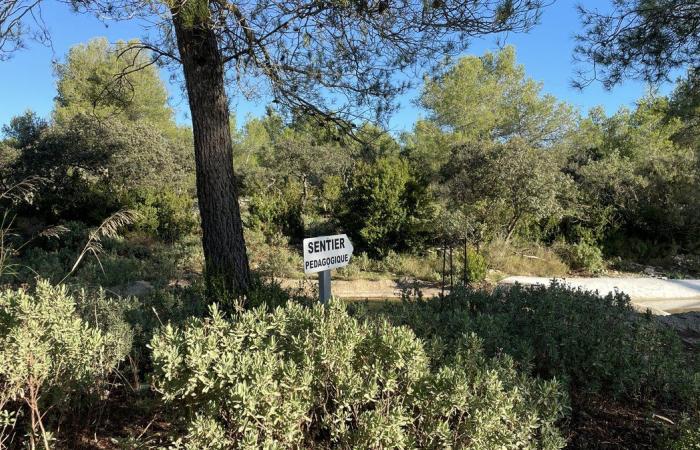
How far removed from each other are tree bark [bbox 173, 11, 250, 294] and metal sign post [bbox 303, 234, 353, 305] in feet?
4.45

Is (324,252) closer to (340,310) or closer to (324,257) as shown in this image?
(324,257)

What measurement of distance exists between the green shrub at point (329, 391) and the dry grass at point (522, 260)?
8892 mm

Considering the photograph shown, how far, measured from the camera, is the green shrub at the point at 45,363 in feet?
5.47

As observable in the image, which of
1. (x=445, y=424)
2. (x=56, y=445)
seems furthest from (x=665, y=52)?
(x=56, y=445)

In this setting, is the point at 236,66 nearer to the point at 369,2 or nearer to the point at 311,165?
the point at 369,2

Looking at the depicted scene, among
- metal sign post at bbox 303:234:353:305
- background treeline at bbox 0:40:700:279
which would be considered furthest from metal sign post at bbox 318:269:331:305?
background treeline at bbox 0:40:700:279

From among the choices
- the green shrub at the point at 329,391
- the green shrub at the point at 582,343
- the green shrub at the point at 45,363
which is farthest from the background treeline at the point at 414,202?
the green shrub at the point at 329,391

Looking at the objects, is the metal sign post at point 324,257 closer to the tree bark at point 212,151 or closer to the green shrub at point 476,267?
the tree bark at point 212,151

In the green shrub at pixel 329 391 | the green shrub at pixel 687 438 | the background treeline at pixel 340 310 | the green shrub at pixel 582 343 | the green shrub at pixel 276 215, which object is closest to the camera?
the green shrub at pixel 329 391

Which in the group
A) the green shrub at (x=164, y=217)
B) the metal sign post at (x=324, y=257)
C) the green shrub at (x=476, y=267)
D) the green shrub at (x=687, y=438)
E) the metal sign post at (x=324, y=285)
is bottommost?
the green shrub at (x=687, y=438)

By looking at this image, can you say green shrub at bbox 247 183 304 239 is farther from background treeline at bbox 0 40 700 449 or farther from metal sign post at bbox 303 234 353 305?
metal sign post at bbox 303 234 353 305

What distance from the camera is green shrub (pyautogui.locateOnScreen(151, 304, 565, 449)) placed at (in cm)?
146

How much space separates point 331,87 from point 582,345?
11.2 ft

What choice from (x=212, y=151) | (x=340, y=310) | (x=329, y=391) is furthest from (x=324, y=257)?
(x=212, y=151)
